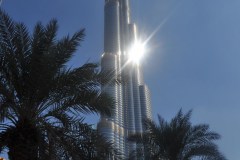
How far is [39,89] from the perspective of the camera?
10594 mm

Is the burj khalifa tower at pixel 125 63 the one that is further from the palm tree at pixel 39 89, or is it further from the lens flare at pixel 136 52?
the palm tree at pixel 39 89

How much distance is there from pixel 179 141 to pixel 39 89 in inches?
372

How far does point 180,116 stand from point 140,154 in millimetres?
2803

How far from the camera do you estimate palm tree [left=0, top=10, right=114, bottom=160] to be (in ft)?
32.8

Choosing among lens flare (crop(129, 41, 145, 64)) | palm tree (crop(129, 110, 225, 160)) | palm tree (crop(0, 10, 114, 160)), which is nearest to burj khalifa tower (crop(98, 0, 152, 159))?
lens flare (crop(129, 41, 145, 64))

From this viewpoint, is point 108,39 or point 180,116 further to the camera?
point 108,39

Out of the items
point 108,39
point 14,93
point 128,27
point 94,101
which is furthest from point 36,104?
point 128,27

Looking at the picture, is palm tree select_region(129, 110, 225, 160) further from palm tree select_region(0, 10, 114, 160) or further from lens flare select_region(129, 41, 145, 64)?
lens flare select_region(129, 41, 145, 64)

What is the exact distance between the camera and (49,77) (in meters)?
10.8

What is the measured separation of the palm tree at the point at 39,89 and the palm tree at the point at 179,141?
23.6 ft

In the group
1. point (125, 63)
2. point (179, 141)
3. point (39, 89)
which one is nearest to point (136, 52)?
point (125, 63)


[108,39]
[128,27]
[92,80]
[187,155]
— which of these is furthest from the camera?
[128,27]

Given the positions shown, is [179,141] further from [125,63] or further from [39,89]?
[125,63]

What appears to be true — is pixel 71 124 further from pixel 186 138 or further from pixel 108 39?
pixel 108 39
